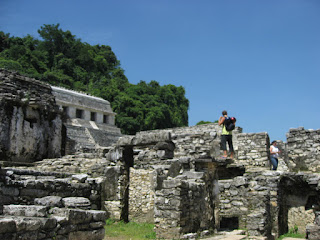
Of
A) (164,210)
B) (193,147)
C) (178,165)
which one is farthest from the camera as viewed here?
(193,147)

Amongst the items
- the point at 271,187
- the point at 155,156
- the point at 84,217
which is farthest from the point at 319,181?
the point at 84,217

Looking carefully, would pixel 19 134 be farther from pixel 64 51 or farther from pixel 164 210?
pixel 64 51

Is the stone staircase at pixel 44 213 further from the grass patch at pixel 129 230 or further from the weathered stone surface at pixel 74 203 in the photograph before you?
the grass patch at pixel 129 230

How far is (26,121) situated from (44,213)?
8813 millimetres

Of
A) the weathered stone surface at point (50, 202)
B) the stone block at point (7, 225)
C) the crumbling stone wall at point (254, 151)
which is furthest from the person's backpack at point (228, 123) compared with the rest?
the stone block at point (7, 225)

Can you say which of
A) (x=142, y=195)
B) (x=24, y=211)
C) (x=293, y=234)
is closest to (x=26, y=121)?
(x=142, y=195)

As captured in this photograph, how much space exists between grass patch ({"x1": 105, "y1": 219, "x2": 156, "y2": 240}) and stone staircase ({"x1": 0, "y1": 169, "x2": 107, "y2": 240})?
1.27 m

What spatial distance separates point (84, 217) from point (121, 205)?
16.4 ft

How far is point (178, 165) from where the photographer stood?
8.97m

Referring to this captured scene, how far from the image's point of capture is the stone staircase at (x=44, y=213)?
3473mm

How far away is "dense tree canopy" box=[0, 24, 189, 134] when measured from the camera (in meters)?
40.4

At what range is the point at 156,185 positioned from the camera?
9102 millimetres

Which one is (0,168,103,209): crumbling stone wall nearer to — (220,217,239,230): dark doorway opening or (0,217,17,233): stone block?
(0,217,17,233): stone block

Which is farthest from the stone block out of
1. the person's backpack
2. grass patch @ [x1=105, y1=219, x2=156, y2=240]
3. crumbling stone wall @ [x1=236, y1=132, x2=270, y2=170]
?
crumbling stone wall @ [x1=236, y1=132, x2=270, y2=170]
